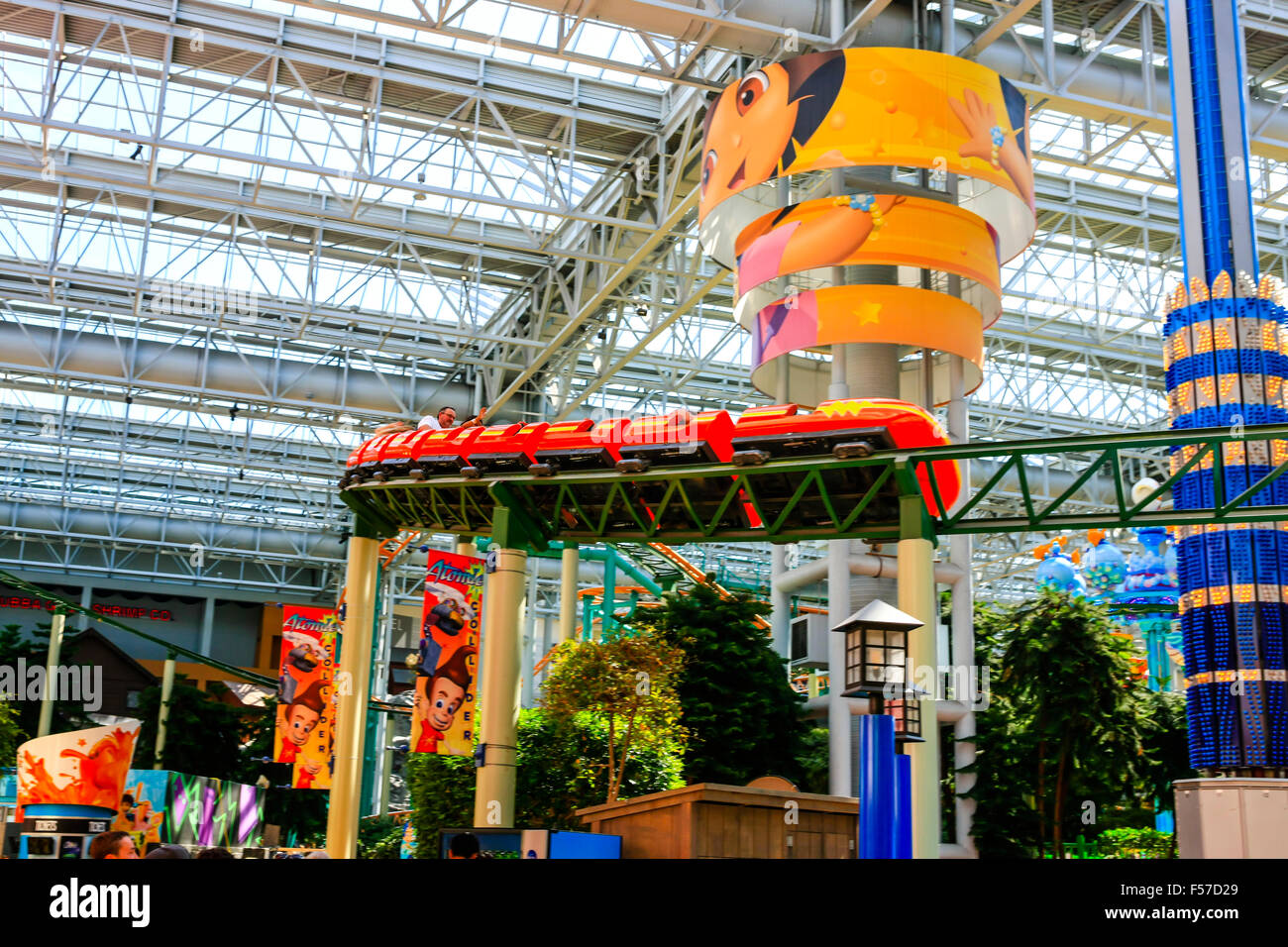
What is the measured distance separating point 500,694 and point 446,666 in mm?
2211

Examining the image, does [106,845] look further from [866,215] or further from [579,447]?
[866,215]

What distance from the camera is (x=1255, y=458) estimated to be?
20062 millimetres

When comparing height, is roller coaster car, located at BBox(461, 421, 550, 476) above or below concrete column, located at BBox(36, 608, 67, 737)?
above

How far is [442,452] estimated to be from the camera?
23266 millimetres

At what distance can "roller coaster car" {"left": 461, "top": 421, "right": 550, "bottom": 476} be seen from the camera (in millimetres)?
22359

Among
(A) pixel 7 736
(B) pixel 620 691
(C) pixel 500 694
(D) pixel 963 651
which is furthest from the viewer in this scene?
(A) pixel 7 736

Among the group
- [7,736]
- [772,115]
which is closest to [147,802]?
[7,736]

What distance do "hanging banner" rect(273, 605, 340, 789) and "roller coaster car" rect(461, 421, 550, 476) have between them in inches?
300

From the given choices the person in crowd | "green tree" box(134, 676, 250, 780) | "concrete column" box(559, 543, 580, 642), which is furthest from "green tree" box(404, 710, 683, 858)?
"green tree" box(134, 676, 250, 780)

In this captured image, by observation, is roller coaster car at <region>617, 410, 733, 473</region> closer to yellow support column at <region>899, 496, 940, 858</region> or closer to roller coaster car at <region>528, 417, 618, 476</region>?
roller coaster car at <region>528, 417, 618, 476</region>

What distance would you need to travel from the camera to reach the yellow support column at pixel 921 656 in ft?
57.7

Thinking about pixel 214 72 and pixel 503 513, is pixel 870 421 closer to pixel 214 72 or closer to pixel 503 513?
pixel 503 513

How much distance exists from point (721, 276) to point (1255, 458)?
13.1 meters

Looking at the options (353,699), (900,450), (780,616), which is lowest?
(353,699)
